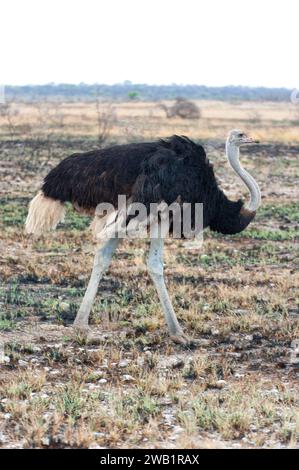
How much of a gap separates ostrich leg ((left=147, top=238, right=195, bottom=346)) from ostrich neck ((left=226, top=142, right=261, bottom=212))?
83 cm

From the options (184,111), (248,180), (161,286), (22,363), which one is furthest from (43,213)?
(184,111)

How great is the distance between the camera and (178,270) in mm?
9477

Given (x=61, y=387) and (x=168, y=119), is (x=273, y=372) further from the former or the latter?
(x=168, y=119)

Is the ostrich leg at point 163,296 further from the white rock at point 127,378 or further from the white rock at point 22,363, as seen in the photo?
the white rock at point 22,363

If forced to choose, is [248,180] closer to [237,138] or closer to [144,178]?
[237,138]

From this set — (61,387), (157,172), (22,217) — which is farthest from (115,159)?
(22,217)

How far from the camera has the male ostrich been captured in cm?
666

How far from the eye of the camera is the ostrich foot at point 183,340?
6.83 m

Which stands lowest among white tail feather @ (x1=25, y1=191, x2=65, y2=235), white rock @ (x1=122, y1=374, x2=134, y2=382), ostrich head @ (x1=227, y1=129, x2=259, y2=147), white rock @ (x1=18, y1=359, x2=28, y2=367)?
white rock @ (x1=18, y1=359, x2=28, y2=367)

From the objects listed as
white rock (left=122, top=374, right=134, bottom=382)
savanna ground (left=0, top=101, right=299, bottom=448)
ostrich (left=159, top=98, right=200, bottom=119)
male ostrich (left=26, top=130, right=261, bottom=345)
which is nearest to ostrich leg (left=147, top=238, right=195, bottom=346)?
male ostrich (left=26, top=130, right=261, bottom=345)

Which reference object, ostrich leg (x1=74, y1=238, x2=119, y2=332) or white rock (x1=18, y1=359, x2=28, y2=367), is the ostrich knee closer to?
ostrich leg (x1=74, y1=238, x2=119, y2=332)

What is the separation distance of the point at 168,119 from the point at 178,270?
109 ft

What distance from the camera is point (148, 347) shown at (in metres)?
6.76

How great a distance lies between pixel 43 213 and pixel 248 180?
5.36 ft
